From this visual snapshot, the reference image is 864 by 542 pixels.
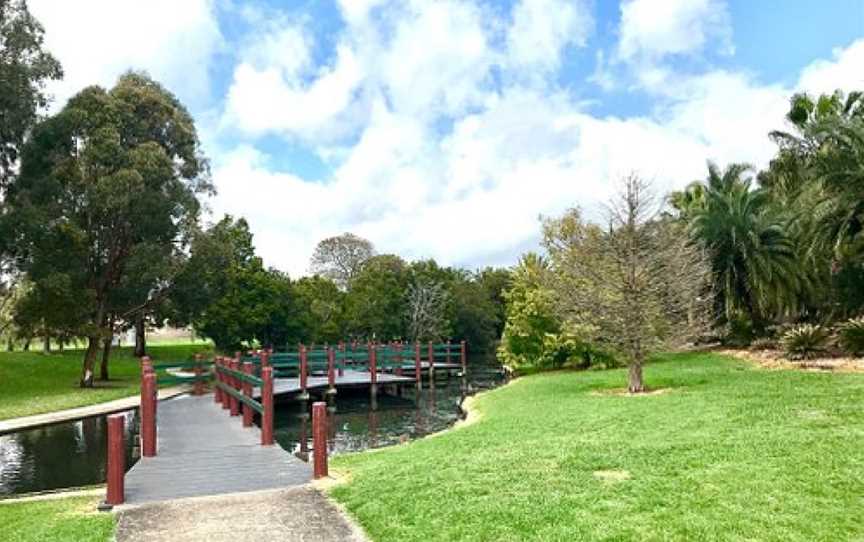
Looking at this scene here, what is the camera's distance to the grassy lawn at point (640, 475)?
5637mm

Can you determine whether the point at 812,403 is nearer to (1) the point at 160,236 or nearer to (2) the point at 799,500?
(2) the point at 799,500

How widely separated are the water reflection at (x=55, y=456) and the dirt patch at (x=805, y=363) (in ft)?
49.7

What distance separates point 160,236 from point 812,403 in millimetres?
24505

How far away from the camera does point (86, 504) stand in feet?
27.1

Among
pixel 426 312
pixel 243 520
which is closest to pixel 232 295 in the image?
pixel 426 312

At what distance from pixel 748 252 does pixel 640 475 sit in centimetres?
2096

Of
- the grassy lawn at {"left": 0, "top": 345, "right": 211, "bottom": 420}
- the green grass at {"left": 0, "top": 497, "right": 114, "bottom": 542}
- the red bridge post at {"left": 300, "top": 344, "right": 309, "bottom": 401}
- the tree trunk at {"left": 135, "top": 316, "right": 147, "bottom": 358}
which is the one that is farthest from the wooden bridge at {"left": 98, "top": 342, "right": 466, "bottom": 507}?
the tree trunk at {"left": 135, "top": 316, "right": 147, "bottom": 358}

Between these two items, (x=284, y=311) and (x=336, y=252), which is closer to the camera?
(x=284, y=311)

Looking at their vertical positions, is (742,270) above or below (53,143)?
below

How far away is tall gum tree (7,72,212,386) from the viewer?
24.5m

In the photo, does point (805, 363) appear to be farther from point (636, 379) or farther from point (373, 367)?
point (373, 367)

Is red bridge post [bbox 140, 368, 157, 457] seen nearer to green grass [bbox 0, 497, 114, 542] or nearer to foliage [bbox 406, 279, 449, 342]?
green grass [bbox 0, 497, 114, 542]

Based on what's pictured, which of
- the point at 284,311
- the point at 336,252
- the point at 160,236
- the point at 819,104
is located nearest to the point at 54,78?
the point at 160,236

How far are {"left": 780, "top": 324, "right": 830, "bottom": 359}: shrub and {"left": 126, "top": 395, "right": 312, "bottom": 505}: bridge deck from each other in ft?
46.8
